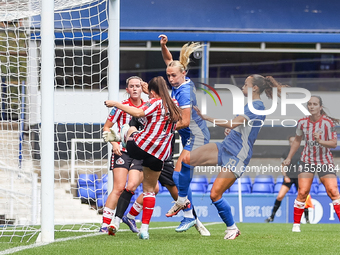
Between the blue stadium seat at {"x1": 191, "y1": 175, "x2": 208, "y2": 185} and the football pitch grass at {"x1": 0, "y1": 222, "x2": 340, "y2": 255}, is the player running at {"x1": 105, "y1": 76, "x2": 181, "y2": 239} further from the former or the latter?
the blue stadium seat at {"x1": 191, "y1": 175, "x2": 208, "y2": 185}

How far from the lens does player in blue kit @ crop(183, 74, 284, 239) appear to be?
492 centimetres

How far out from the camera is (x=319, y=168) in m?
6.53

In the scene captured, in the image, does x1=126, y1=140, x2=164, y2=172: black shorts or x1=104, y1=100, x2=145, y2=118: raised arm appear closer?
x1=104, y1=100, x2=145, y2=118: raised arm

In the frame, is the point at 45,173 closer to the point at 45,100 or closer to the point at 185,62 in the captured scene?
the point at 45,100

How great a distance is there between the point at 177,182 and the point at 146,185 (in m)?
0.53

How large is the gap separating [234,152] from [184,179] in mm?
595

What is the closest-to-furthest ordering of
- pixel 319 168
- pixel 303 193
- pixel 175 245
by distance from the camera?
pixel 175 245
pixel 303 193
pixel 319 168

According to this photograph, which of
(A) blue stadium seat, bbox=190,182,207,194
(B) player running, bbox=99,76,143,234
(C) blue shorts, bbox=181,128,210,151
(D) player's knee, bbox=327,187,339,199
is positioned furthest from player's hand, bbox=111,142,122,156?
(A) blue stadium seat, bbox=190,182,207,194

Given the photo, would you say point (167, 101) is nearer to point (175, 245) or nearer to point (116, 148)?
point (116, 148)

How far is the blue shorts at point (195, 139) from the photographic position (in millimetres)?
5303

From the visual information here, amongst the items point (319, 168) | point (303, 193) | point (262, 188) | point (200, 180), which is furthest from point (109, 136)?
point (262, 188)

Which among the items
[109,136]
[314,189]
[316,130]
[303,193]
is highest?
[109,136]

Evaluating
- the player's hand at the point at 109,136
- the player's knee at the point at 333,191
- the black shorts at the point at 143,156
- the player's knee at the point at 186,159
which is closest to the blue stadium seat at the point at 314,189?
the player's knee at the point at 333,191

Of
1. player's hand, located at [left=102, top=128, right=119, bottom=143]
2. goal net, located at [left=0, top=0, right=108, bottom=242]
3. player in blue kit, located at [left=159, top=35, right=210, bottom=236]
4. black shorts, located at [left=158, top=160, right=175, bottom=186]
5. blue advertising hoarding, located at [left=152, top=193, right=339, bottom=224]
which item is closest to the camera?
player's hand, located at [left=102, top=128, right=119, bottom=143]
